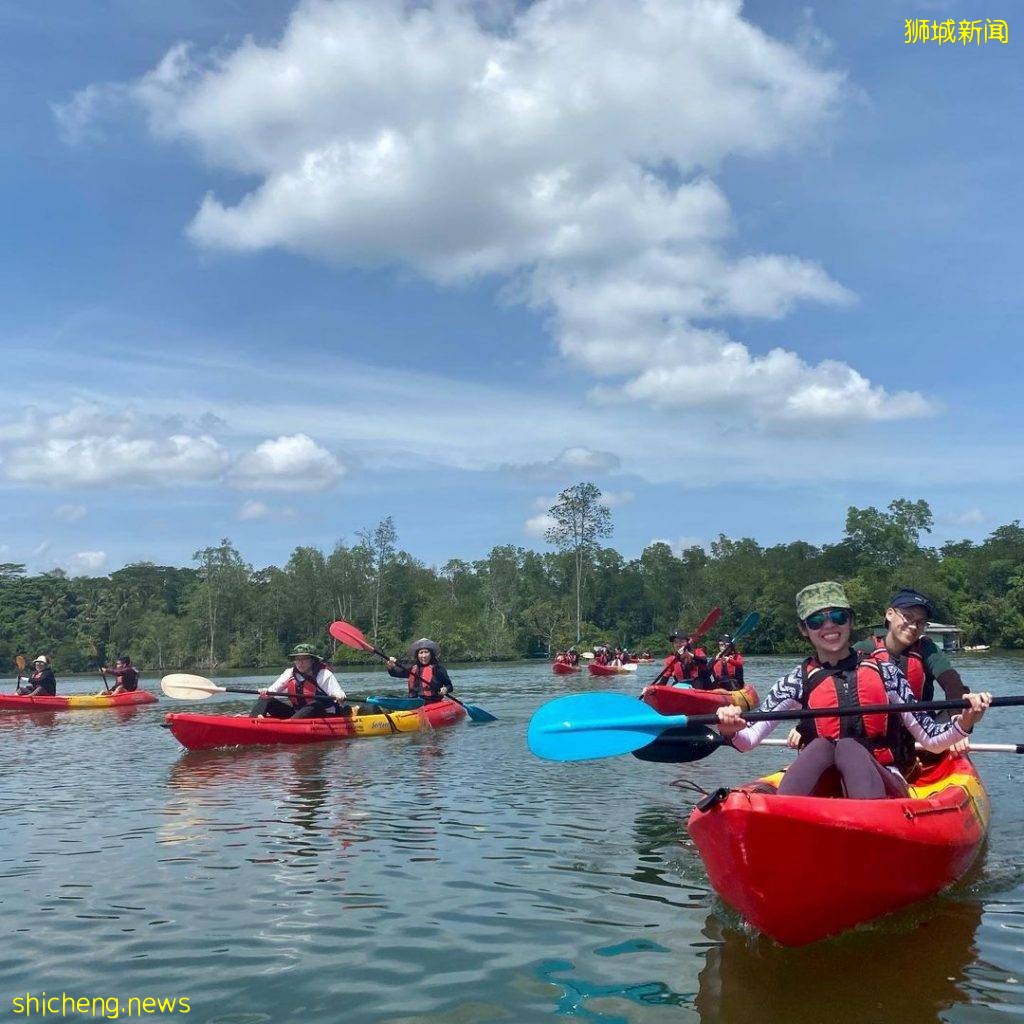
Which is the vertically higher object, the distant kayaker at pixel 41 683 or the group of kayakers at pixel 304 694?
the group of kayakers at pixel 304 694

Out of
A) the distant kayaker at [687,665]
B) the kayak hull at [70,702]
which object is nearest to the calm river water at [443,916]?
the distant kayaker at [687,665]

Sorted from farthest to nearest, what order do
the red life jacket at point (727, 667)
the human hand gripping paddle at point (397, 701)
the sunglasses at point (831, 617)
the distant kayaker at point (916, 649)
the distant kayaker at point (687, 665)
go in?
1. the red life jacket at point (727, 667)
2. the distant kayaker at point (687, 665)
3. the human hand gripping paddle at point (397, 701)
4. the distant kayaker at point (916, 649)
5. the sunglasses at point (831, 617)

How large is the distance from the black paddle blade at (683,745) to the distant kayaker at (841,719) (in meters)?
0.88

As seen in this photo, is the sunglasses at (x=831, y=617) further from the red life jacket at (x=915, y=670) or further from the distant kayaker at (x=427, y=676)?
the distant kayaker at (x=427, y=676)

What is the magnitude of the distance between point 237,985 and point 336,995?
0.47 m

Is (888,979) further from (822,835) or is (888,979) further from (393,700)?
(393,700)

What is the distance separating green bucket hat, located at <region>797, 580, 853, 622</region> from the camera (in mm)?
5035

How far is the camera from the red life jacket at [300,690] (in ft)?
44.0

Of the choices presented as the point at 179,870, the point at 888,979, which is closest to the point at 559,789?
the point at 179,870

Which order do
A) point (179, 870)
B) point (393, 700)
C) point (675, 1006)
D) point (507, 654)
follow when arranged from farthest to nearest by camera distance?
point (507, 654) < point (393, 700) < point (179, 870) < point (675, 1006)

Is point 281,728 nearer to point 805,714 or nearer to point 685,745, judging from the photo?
point 685,745

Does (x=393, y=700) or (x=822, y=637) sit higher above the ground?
(x=822, y=637)

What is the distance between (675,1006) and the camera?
389 cm


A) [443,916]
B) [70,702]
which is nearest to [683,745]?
[443,916]
